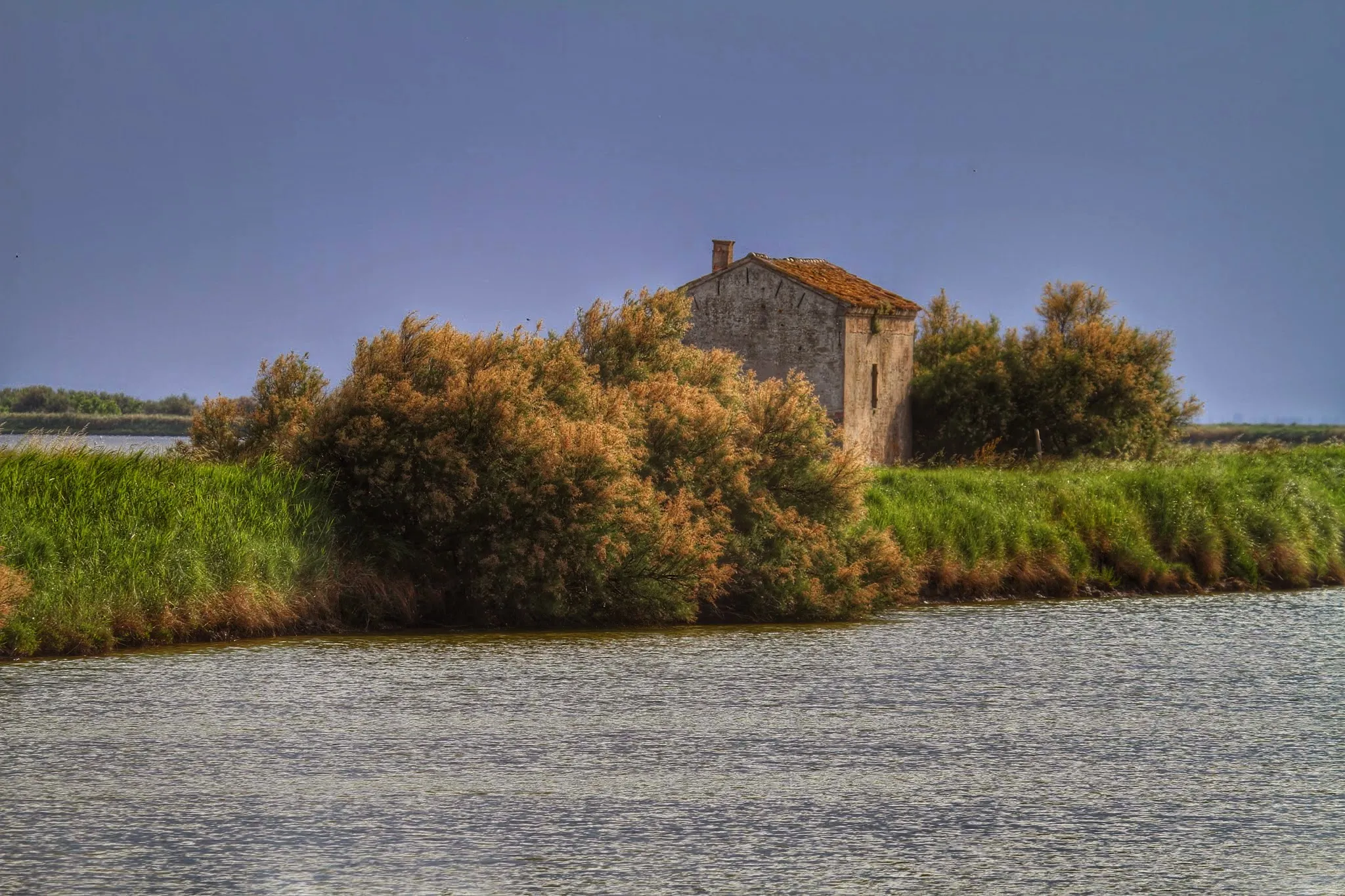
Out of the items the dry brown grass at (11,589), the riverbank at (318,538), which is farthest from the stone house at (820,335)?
the dry brown grass at (11,589)

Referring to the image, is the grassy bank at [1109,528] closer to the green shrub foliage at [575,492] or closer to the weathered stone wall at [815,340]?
the green shrub foliage at [575,492]

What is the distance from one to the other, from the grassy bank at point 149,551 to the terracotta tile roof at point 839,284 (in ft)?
73.1

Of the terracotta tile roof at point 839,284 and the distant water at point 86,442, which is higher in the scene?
the terracotta tile roof at point 839,284

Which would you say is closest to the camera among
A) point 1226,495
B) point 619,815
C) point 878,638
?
point 619,815

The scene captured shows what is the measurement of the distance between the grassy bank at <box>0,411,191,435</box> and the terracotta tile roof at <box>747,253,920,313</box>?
16.1 m

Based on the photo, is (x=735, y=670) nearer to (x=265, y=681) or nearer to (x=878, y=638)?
(x=878, y=638)

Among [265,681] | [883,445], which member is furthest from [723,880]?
[883,445]

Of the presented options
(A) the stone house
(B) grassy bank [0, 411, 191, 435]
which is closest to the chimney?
(A) the stone house

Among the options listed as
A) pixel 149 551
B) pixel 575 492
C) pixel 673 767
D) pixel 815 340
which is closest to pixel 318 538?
pixel 149 551

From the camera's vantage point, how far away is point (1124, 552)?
26188 mm

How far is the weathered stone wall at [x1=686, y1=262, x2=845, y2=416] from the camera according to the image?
3947 cm

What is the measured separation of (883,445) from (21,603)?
92.2ft

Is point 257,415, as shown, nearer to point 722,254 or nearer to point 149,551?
point 149,551

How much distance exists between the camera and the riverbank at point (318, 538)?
55.9 feet
